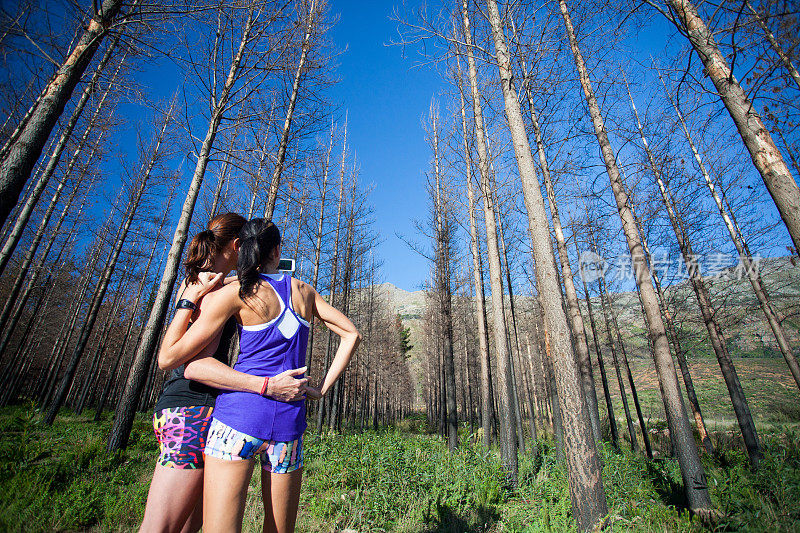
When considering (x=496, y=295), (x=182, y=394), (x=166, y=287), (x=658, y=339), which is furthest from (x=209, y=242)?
(x=658, y=339)

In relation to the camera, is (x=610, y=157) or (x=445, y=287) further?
(x=445, y=287)

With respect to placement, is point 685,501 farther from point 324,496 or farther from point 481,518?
point 324,496

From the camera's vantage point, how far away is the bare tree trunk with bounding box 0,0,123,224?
284cm

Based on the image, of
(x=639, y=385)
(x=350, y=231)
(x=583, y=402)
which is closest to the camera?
(x=583, y=402)

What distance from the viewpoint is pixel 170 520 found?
4.49 feet

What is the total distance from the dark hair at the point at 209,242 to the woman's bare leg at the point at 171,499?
914mm

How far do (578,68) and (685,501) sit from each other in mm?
8780

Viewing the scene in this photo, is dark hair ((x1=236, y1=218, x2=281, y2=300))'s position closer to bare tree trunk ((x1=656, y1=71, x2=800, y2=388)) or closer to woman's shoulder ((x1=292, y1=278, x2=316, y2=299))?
woman's shoulder ((x1=292, y1=278, x2=316, y2=299))

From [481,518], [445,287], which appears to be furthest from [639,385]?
[481,518]

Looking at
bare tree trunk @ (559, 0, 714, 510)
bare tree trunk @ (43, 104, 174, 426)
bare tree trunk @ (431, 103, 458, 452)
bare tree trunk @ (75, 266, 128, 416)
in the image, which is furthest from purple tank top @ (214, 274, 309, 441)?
bare tree trunk @ (75, 266, 128, 416)

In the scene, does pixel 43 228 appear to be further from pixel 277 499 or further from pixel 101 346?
pixel 277 499

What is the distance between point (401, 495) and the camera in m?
4.01

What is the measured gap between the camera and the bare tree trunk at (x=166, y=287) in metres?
5.25

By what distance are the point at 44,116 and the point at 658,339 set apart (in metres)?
8.88
